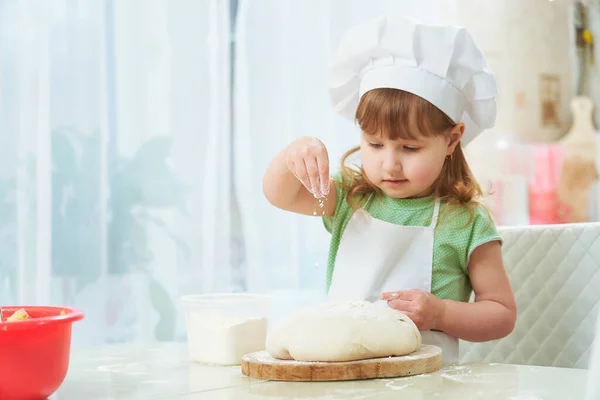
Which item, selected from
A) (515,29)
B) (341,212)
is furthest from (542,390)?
(515,29)

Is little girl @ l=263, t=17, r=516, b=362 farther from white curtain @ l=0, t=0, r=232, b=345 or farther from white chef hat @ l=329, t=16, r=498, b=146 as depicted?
white curtain @ l=0, t=0, r=232, b=345

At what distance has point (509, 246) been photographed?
141cm

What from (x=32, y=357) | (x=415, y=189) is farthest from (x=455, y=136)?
(x=32, y=357)

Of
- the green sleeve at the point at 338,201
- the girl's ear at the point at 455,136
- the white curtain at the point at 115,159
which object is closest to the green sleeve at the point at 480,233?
the girl's ear at the point at 455,136

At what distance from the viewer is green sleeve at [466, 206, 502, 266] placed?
1203mm

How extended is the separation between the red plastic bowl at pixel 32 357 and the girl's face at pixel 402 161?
1.93ft

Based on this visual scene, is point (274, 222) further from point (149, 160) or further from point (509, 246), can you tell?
point (509, 246)

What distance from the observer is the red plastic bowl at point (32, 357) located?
69 cm

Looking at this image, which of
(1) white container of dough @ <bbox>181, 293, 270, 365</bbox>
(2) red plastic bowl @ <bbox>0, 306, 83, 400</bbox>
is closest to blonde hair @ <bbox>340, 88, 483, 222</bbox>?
(1) white container of dough @ <bbox>181, 293, 270, 365</bbox>

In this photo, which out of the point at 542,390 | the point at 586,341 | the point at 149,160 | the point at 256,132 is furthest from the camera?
the point at 256,132

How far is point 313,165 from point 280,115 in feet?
3.54

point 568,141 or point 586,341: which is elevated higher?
point 568,141

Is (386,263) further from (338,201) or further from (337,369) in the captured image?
(337,369)

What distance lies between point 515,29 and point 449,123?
2.27 metres
